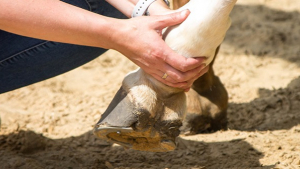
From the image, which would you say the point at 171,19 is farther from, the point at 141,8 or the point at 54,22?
the point at 54,22

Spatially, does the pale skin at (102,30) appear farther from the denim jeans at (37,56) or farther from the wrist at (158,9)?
the denim jeans at (37,56)

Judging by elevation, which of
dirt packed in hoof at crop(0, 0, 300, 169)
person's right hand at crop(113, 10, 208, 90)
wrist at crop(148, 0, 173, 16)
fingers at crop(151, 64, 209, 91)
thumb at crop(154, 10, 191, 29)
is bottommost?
dirt packed in hoof at crop(0, 0, 300, 169)

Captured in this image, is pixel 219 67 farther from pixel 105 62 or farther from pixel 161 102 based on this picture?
pixel 161 102

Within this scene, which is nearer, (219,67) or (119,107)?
(119,107)

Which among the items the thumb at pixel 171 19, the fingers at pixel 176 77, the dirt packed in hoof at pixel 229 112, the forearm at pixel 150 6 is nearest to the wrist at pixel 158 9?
the forearm at pixel 150 6

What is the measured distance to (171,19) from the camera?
1231mm

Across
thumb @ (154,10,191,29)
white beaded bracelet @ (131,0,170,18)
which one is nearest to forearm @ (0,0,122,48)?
thumb @ (154,10,191,29)

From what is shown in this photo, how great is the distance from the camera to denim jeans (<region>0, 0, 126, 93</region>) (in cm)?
152

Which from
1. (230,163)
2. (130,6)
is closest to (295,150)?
(230,163)

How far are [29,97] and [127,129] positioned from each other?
1118 millimetres

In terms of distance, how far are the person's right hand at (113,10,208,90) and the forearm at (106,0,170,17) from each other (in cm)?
12

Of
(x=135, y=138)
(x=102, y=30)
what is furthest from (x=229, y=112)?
(x=102, y=30)

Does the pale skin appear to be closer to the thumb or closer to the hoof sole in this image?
the thumb

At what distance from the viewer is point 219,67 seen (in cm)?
248
